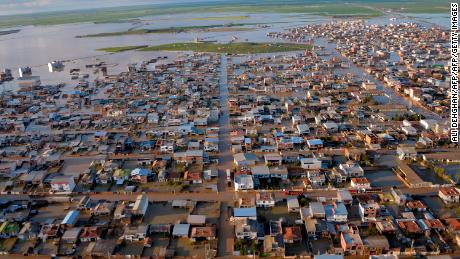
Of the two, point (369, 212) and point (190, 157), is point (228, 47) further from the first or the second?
point (369, 212)

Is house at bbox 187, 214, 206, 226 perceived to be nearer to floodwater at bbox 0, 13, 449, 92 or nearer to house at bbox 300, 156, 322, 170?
house at bbox 300, 156, 322, 170

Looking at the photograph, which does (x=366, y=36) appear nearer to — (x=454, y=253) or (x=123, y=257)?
(x=454, y=253)

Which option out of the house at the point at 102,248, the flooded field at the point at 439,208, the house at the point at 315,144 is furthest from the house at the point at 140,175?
the flooded field at the point at 439,208

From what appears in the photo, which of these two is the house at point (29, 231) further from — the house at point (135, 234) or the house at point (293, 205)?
the house at point (293, 205)

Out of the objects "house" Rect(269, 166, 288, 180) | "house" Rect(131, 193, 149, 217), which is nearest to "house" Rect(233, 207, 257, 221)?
"house" Rect(269, 166, 288, 180)

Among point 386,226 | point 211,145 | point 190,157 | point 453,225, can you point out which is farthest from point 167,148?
point 453,225

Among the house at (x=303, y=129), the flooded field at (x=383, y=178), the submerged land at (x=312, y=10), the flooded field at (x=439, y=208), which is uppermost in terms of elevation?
the submerged land at (x=312, y=10)
